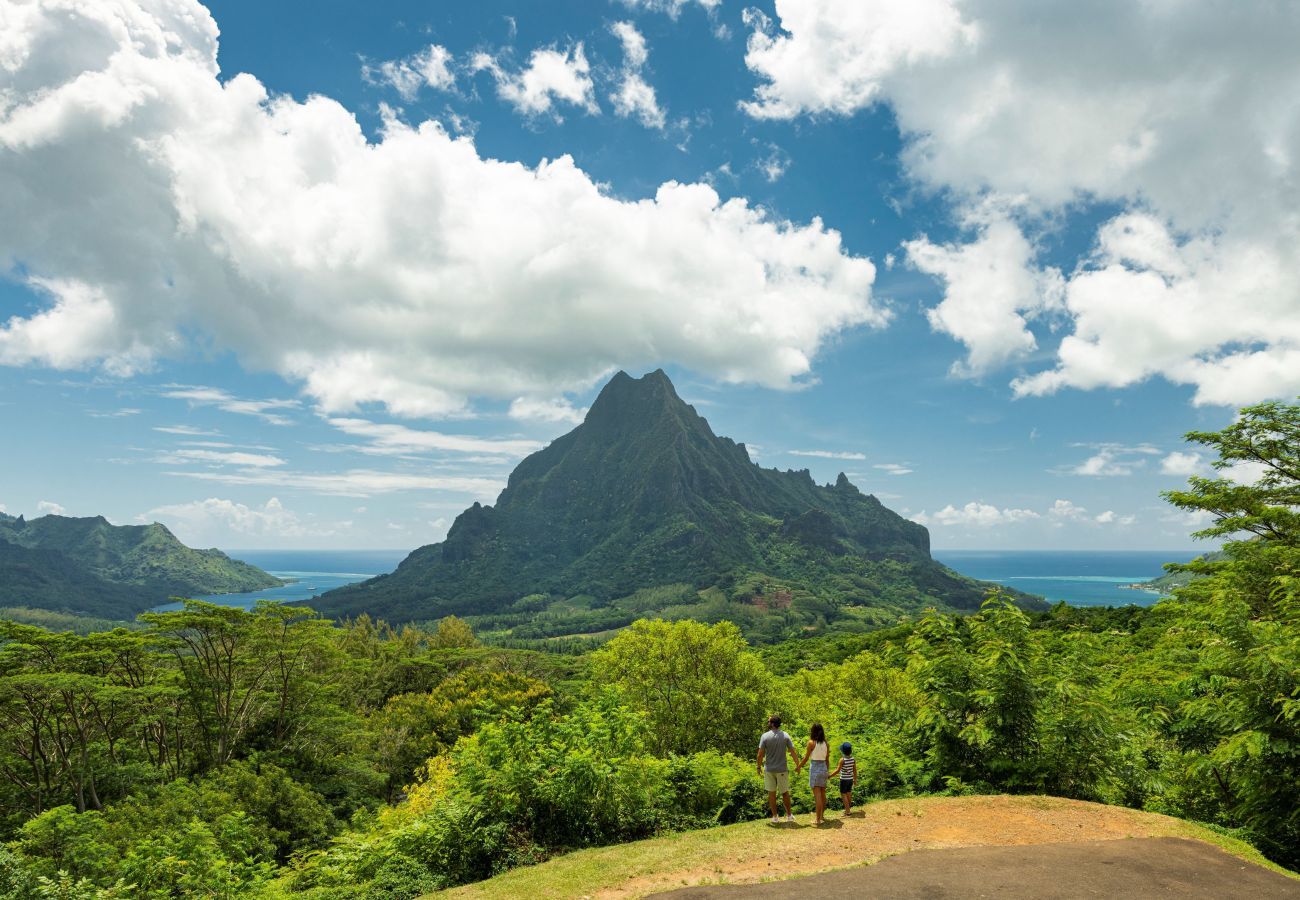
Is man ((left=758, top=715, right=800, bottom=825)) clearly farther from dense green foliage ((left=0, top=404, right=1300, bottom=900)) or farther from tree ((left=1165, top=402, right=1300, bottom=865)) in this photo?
tree ((left=1165, top=402, right=1300, bottom=865))

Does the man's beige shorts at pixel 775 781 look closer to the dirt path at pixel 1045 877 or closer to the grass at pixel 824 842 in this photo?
the grass at pixel 824 842

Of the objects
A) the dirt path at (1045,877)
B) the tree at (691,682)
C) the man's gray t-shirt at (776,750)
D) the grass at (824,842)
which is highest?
the man's gray t-shirt at (776,750)

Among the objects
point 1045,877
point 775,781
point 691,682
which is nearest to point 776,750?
point 775,781

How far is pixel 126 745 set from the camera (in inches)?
1356

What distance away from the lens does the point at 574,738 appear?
13.9 metres

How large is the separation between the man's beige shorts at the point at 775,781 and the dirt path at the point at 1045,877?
114 inches

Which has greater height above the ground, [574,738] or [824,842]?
[574,738]

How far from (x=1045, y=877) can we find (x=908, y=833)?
9.15 ft

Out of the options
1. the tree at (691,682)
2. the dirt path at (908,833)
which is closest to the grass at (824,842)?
the dirt path at (908,833)

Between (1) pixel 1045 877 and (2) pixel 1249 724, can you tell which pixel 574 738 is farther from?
(2) pixel 1249 724

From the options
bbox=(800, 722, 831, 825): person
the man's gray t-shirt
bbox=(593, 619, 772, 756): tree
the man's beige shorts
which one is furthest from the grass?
bbox=(593, 619, 772, 756): tree

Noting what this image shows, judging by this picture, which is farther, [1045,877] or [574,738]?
[574,738]

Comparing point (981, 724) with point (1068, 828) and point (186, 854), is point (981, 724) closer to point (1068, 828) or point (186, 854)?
point (1068, 828)

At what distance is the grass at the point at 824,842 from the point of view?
411 inches
